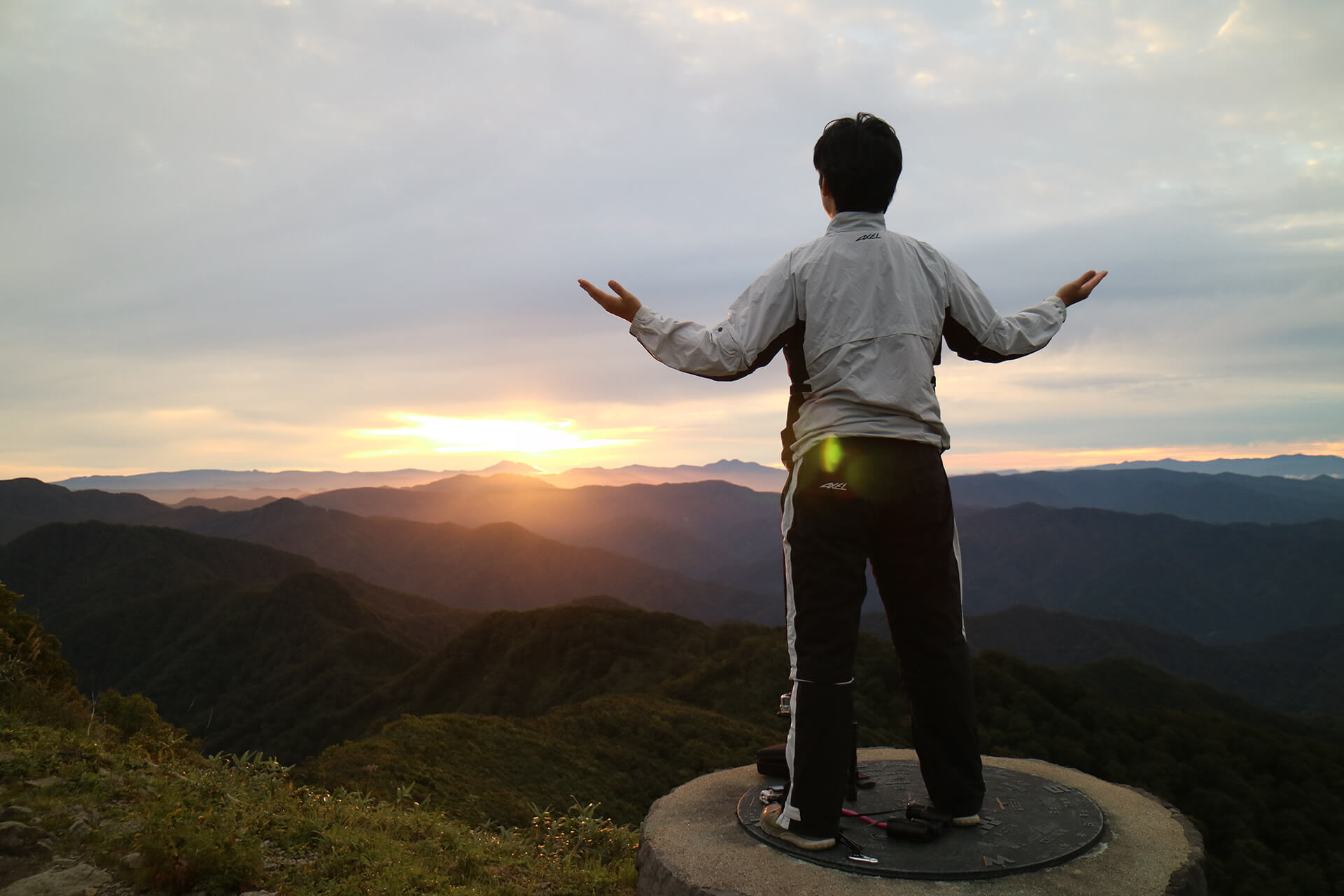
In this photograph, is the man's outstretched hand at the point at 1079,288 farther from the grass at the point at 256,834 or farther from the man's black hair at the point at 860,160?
the grass at the point at 256,834

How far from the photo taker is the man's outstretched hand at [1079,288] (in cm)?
403

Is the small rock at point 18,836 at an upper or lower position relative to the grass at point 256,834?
upper

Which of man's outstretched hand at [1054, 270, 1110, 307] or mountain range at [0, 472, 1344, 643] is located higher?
man's outstretched hand at [1054, 270, 1110, 307]

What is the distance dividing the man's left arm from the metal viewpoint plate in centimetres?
212

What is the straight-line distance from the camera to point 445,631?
254ft

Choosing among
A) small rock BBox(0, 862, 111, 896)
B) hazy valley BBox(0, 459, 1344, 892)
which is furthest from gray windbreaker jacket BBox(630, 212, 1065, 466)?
hazy valley BBox(0, 459, 1344, 892)

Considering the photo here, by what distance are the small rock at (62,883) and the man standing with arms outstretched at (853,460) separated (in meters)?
3.05

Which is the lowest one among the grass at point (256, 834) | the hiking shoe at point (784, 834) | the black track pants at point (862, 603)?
the grass at point (256, 834)

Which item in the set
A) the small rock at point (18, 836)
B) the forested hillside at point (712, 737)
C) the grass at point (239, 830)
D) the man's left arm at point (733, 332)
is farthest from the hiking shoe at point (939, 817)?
the forested hillside at point (712, 737)

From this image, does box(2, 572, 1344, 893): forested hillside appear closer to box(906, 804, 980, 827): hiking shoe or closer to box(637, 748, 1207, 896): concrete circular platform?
box(637, 748, 1207, 896): concrete circular platform

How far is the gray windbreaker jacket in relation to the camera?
331 cm

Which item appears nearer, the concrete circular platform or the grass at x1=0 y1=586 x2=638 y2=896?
the concrete circular platform

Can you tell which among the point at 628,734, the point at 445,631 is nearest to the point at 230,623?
the point at 445,631

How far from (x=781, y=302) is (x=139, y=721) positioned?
8123 millimetres
